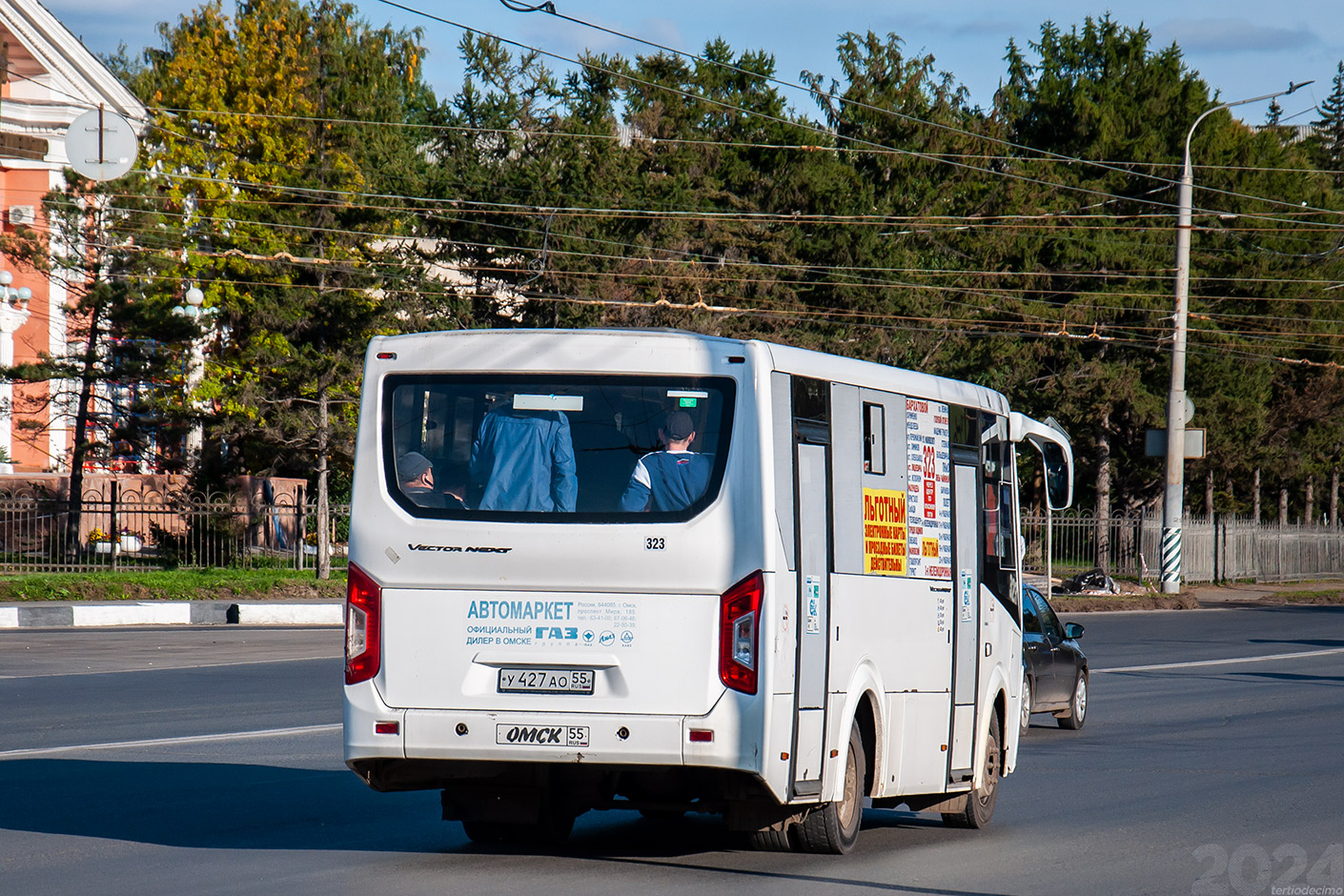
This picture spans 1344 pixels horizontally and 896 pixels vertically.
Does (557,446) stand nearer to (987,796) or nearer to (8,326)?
(987,796)

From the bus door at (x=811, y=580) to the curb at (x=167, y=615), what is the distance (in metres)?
19.8

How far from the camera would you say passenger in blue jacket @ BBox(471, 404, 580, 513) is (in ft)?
25.7

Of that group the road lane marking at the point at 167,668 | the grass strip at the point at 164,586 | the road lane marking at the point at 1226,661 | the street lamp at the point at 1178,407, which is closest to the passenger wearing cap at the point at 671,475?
the road lane marking at the point at 167,668

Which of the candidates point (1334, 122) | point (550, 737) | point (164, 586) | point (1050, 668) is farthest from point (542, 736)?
point (1334, 122)

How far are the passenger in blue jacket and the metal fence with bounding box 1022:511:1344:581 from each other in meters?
35.7

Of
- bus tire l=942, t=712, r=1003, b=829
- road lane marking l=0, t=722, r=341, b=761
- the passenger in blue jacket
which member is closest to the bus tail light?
the passenger in blue jacket

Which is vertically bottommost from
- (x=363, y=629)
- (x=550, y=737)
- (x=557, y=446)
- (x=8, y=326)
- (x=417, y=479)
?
(x=550, y=737)

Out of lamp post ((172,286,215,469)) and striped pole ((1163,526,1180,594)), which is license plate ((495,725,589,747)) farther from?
striped pole ((1163,526,1180,594))

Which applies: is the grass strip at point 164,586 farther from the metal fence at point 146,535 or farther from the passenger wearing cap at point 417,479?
the passenger wearing cap at point 417,479

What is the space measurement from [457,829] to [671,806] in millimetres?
1860

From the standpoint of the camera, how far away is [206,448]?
39.6 metres

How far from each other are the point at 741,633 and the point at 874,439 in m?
1.80

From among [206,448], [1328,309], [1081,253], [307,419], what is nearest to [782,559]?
[307,419]

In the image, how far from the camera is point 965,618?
987 centimetres
